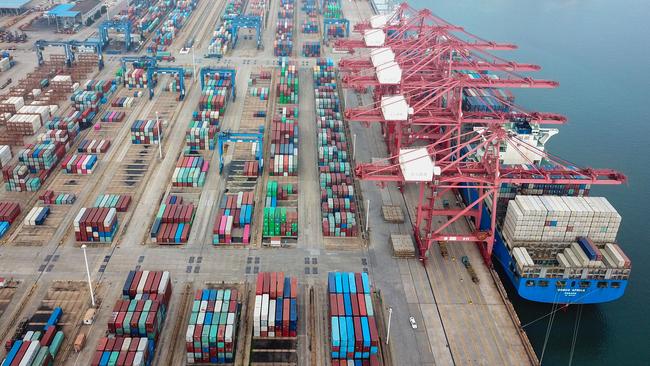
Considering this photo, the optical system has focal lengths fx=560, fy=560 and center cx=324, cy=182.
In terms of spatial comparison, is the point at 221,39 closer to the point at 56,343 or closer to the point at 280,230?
the point at 280,230

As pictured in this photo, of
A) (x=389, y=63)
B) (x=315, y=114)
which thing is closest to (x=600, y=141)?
(x=389, y=63)

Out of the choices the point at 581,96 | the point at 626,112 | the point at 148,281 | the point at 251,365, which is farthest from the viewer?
the point at 581,96

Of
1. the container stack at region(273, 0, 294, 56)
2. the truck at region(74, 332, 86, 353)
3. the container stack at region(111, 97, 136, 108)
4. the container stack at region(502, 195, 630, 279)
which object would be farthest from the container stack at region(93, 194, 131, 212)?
the container stack at region(273, 0, 294, 56)

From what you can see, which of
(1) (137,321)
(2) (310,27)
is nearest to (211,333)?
(1) (137,321)

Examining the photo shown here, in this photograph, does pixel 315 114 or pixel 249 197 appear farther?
pixel 315 114

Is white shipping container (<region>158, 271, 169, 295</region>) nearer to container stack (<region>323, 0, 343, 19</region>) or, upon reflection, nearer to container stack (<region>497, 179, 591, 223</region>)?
container stack (<region>497, 179, 591, 223</region>)

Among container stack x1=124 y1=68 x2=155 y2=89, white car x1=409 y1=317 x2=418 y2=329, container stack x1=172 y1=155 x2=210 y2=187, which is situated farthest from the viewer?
container stack x1=124 y1=68 x2=155 y2=89

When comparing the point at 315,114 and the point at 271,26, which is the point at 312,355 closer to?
the point at 315,114
